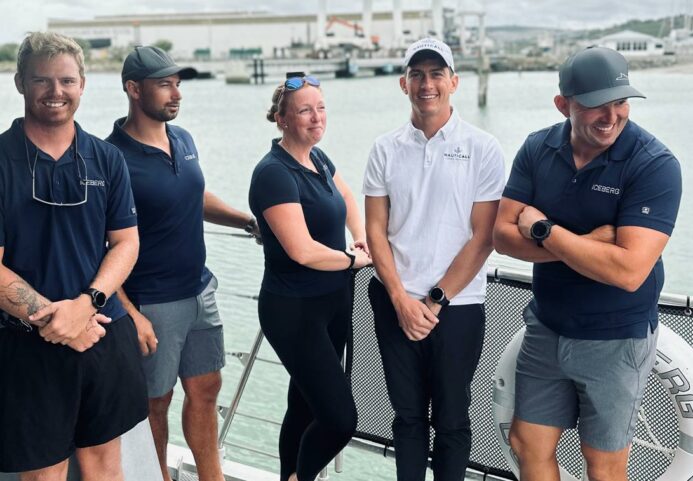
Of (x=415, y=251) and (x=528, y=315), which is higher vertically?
(x=415, y=251)

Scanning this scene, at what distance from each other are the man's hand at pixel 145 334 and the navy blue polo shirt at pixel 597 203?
1100 mm

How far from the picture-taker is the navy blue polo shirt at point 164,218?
2342 millimetres

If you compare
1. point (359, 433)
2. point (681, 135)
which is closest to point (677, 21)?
point (681, 135)

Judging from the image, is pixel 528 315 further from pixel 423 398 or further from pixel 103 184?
pixel 103 184

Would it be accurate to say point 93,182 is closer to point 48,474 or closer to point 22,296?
point 22,296

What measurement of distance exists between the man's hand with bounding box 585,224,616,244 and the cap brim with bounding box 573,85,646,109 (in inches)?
11.6

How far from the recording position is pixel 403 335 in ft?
7.61

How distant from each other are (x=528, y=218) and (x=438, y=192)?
0.33 m

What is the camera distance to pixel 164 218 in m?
2.37

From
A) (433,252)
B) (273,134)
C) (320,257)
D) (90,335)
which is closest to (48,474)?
(90,335)

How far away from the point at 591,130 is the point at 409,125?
59cm

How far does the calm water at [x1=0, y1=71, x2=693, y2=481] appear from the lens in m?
6.91

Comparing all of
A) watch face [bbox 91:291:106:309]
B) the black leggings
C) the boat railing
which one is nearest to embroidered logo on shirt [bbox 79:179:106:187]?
watch face [bbox 91:291:106:309]

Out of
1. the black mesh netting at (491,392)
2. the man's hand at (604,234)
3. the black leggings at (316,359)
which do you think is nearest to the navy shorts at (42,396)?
the black leggings at (316,359)
